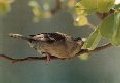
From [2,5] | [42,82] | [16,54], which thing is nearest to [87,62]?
[42,82]

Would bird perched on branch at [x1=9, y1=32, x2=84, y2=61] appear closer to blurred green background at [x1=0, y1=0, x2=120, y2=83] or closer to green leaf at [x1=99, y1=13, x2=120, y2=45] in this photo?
green leaf at [x1=99, y1=13, x2=120, y2=45]

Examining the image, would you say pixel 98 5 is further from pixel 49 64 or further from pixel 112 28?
pixel 49 64

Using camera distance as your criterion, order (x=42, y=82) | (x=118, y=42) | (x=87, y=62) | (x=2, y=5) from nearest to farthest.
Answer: (x=118, y=42) < (x=2, y=5) < (x=42, y=82) < (x=87, y=62)

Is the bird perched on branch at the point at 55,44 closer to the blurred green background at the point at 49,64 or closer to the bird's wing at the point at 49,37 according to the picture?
the bird's wing at the point at 49,37

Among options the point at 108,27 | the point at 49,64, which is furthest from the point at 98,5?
the point at 49,64

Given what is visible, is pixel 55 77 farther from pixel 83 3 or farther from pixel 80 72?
pixel 83 3

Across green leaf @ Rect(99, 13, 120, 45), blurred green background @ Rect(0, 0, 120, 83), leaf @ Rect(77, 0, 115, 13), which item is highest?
leaf @ Rect(77, 0, 115, 13)

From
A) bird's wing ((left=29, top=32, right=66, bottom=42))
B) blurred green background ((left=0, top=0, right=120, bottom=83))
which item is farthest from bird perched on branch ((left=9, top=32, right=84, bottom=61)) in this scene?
blurred green background ((left=0, top=0, right=120, bottom=83))

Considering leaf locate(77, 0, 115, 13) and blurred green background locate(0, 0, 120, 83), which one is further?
blurred green background locate(0, 0, 120, 83)
